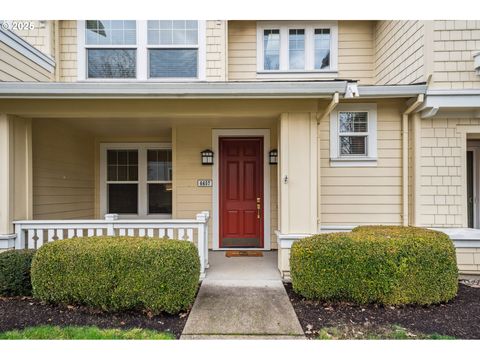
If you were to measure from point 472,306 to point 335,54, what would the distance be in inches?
216

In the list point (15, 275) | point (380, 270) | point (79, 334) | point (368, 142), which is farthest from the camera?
point (368, 142)

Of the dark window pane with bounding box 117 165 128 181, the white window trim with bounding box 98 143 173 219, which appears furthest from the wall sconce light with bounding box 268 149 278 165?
the dark window pane with bounding box 117 165 128 181

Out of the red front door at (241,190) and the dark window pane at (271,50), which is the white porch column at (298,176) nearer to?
the red front door at (241,190)

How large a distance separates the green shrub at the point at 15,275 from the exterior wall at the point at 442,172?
19.9 feet

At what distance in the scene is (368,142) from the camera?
557cm

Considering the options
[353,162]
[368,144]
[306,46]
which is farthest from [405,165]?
[306,46]

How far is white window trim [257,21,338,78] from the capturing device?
22.6 ft

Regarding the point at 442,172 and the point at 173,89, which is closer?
the point at 173,89

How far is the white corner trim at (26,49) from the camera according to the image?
478 centimetres

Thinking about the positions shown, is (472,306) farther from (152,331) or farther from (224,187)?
(224,187)

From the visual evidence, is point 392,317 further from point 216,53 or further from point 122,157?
point 122,157

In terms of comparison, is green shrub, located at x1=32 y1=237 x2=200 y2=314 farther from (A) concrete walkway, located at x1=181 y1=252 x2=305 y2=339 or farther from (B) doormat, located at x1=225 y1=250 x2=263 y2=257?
(B) doormat, located at x1=225 y1=250 x2=263 y2=257

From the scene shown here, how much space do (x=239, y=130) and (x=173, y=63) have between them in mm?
1997

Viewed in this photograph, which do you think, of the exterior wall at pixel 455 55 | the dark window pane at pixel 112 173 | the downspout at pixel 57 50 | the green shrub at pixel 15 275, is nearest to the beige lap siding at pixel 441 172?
the exterior wall at pixel 455 55
